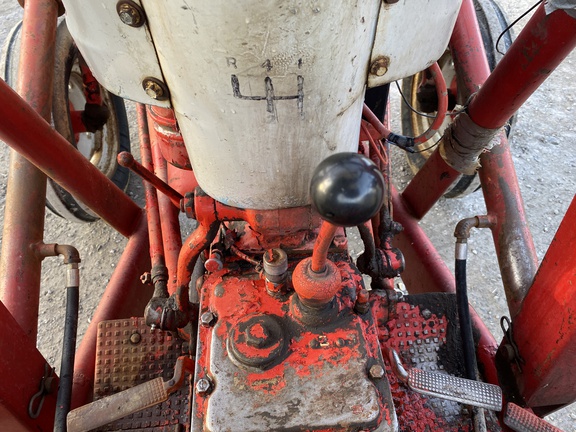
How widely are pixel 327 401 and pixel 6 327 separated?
60 cm

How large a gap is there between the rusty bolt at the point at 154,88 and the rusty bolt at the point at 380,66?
286 millimetres

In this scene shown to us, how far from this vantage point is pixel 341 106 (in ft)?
2.15

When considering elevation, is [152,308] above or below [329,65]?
below

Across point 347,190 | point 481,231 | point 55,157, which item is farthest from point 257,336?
point 481,231

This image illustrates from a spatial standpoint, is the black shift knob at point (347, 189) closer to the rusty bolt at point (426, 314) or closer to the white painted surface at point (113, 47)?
the white painted surface at point (113, 47)

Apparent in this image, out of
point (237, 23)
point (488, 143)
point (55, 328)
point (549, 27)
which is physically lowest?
point (55, 328)

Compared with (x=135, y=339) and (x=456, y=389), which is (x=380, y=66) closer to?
(x=456, y=389)

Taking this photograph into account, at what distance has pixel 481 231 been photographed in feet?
7.12

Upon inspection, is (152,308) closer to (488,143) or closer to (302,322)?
(302,322)

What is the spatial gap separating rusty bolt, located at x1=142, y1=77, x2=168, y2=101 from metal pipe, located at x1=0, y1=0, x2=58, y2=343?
0.43m

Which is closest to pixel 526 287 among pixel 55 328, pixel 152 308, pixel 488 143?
pixel 488 143

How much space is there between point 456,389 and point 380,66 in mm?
581

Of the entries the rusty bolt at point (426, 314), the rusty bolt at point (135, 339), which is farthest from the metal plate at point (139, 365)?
the rusty bolt at point (426, 314)

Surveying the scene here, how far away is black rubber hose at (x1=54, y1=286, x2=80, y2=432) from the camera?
91 centimetres
